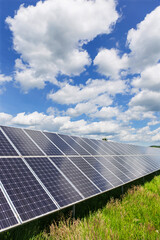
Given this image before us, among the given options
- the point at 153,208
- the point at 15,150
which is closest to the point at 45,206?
the point at 15,150

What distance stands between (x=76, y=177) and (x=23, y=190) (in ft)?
9.45

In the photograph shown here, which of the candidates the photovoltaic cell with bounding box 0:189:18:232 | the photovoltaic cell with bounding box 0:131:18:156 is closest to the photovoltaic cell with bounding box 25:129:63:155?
the photovoltaic cell with bounding box 0:131:18:156

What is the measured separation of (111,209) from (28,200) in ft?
14.0

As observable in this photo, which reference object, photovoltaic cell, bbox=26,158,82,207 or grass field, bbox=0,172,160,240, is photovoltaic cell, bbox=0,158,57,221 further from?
grass field, bbox=0,172,160,240

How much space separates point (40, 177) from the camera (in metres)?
6.84

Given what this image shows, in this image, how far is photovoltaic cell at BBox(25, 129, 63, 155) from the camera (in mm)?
9332

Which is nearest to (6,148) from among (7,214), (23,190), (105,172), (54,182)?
(23,190)

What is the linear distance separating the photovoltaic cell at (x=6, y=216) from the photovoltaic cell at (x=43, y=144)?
4151mm

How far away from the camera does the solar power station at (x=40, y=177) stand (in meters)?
5.20

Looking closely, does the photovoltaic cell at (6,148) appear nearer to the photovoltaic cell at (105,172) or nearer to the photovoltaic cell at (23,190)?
the photovoltaic cell at (23,190)

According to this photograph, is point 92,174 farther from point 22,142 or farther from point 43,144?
point 22,142

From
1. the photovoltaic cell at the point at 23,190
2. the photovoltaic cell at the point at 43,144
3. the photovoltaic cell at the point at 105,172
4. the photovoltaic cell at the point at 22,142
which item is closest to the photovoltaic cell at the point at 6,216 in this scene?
the photovoltaic cell at the point at 23,190

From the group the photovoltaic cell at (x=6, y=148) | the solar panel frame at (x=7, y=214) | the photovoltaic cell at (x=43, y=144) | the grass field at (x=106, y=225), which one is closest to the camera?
the solar panel frame at (x=7, y=214)

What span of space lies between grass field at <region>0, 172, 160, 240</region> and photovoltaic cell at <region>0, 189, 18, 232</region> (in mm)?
1270
